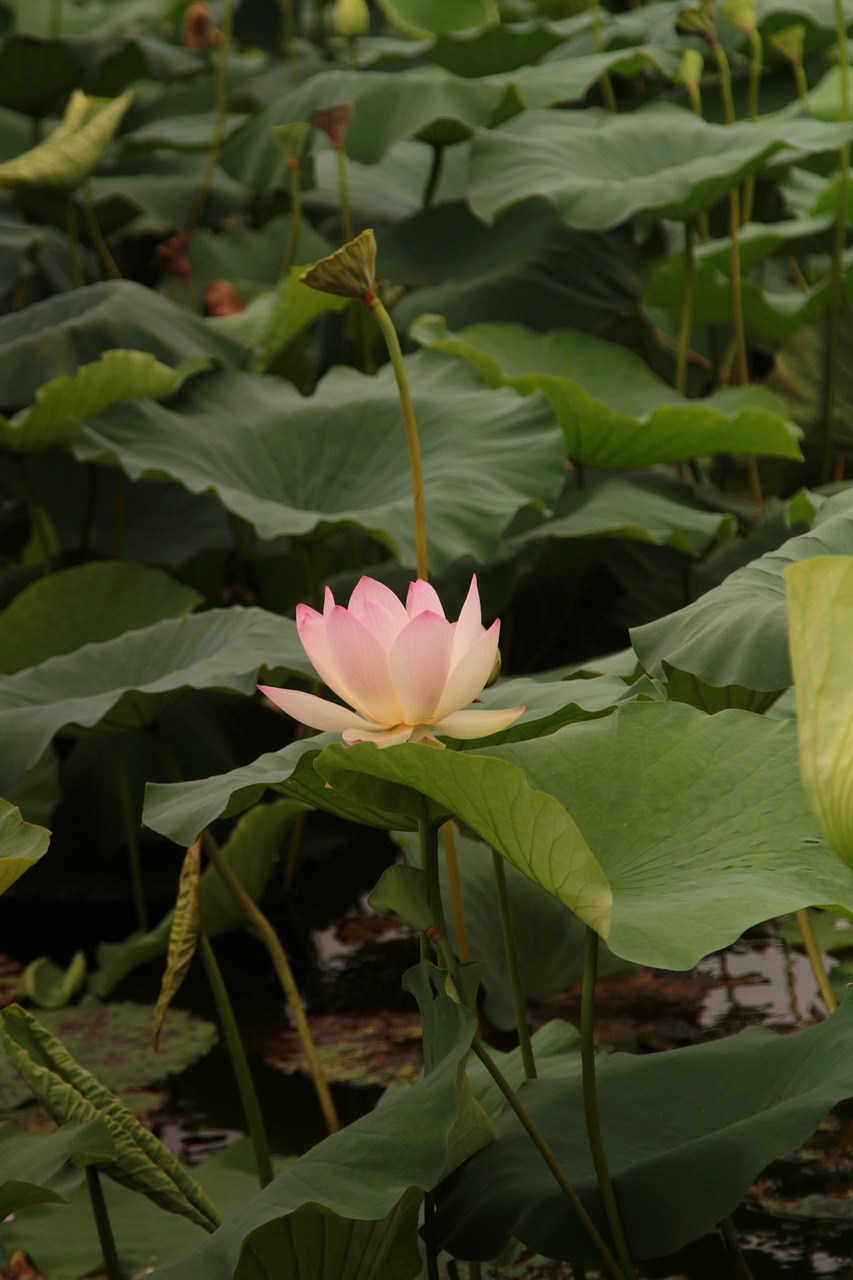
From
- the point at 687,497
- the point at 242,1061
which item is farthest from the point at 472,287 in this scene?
the point at 242,1061

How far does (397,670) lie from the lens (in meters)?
0.75

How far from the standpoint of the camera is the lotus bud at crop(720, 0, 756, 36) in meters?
1.74

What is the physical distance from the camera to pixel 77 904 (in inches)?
72.4

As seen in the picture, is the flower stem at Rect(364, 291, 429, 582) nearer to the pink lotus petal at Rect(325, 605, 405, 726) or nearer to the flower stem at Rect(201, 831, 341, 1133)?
the pink lotus petal at Rect(325, 605, 405, 726)

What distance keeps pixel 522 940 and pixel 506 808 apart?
714mm

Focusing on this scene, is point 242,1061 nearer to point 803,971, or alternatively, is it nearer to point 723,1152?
point 723,1152

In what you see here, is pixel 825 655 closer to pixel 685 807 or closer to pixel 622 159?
pixel 685 807

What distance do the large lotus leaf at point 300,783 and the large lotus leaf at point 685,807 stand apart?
0.10 ft

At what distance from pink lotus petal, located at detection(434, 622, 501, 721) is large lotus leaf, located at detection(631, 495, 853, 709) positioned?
0.43ft

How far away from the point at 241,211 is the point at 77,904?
1860mm

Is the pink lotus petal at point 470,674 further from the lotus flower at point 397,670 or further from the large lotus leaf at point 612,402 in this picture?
the large lotus leaf at point 612,402

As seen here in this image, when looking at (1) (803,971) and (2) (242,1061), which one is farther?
(1) (803,971)

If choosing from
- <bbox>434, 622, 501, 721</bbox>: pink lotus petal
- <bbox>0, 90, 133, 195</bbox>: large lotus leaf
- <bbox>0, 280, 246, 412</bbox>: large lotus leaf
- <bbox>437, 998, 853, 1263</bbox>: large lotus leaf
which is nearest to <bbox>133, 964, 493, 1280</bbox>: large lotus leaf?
<bbox>437, 998, 853, 1263</bbox>: large lotus leaf

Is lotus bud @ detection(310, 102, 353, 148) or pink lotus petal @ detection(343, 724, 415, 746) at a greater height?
lotus bud @ detection(310, 102, 353, 148)
